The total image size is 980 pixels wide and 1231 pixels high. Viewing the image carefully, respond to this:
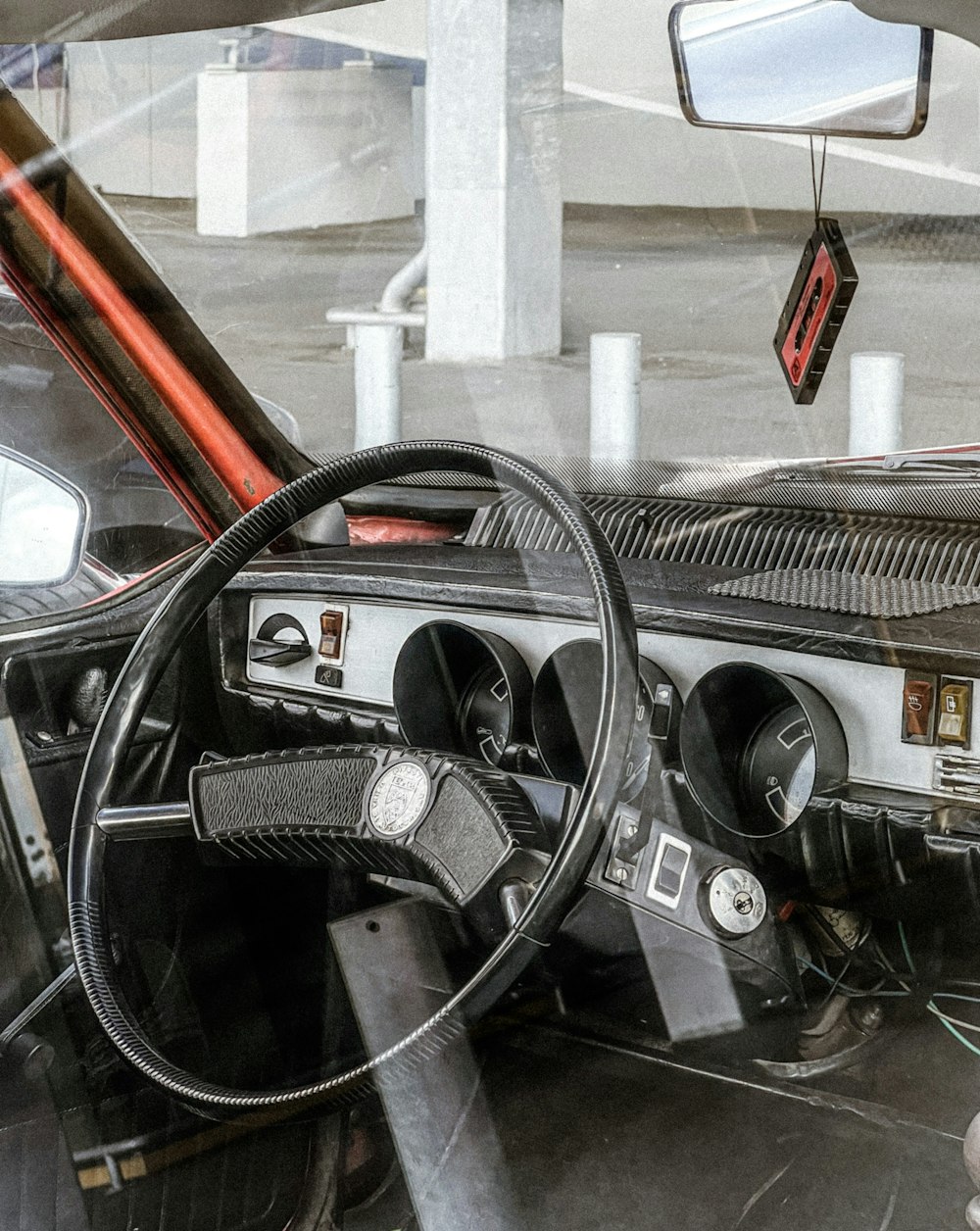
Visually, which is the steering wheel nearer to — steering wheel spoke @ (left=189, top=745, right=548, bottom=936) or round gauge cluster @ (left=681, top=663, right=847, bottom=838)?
steering wheel spoke @ (left=189, top=745, right=548, bottom=936)

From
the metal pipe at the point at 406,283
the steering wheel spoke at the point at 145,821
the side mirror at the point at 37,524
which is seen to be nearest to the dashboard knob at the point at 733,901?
the steering wheel spoke at the point at 145,821

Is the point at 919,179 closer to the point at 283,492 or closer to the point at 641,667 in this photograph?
the point at 641,667

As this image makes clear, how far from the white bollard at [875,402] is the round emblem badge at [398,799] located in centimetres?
52

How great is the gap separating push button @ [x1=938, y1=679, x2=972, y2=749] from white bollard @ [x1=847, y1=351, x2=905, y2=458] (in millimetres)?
257

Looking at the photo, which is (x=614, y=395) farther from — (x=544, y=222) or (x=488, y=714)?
(x=488, y=714)

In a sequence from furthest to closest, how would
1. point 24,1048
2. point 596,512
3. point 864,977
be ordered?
point 864,977
point 24,1048
point 596,512

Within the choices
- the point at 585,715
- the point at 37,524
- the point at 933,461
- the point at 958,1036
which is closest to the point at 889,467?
the point at 933,461

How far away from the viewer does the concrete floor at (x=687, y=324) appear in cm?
123

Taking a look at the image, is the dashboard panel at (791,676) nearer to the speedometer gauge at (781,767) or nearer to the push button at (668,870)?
the speedometer gauge at (781,767)

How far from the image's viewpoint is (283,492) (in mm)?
1480

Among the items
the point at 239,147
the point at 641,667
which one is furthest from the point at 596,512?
the point at 239,147

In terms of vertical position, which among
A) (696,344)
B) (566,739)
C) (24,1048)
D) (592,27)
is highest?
(592,27)

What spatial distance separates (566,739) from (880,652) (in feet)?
0.94

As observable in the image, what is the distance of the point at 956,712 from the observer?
1230 millimetres
